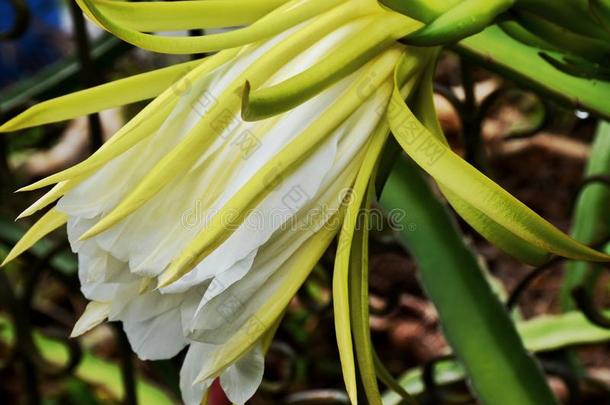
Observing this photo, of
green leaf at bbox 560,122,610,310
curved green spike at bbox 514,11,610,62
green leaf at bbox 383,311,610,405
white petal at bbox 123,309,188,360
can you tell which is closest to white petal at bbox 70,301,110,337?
white petal at bbox 123,309,188,360

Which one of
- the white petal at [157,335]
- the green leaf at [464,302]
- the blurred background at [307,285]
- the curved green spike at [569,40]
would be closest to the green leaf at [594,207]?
the blurred background at [307,285]

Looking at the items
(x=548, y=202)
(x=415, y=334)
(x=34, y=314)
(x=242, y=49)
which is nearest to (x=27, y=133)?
(x=34, y=314)

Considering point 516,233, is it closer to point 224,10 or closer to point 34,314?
point 224,10

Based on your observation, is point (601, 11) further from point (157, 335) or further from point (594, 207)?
point (594, 207)

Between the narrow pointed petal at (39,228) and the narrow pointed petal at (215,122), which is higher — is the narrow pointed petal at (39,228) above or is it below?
above

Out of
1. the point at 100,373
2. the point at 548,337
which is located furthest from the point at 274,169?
the point at 100,373

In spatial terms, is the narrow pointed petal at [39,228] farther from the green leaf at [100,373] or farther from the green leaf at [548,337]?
the green leaf at [100,373]

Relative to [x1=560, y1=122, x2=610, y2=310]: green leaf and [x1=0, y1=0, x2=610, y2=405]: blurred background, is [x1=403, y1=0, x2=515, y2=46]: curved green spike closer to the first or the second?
[x1=0, y1=0, x2=610, y2=405]: blurred background
